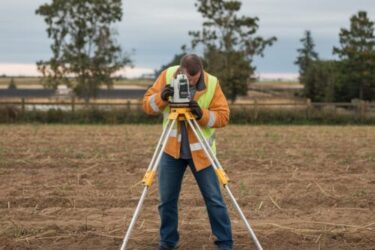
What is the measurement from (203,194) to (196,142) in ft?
1.71

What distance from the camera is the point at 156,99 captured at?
6027mm

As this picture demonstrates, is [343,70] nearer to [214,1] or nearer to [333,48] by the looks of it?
[333,48]

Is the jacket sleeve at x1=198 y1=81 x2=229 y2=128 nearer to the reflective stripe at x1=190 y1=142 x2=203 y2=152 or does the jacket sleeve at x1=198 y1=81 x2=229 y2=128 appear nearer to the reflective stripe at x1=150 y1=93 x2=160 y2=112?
the reflective stripe at x1=190 y1=142 x2=203 y2=152

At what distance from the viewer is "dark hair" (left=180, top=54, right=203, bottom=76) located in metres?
5.98

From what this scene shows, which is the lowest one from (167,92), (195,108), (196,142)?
(196,142)

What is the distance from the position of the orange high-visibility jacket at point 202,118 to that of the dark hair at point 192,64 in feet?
0.57

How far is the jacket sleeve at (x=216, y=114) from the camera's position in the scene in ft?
19.7

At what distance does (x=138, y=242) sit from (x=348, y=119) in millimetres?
28638

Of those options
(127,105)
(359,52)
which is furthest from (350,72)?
(127,105)

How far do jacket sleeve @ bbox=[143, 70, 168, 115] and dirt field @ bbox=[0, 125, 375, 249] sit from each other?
1599mm

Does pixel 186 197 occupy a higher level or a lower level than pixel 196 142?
lower

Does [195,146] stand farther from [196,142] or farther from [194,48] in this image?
[194,48]

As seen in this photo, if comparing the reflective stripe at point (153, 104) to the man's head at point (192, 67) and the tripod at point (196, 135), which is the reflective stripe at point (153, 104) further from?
the man's head at point (192, 67)

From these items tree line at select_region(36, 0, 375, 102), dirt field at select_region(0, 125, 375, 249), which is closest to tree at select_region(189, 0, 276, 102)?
tree line at select_region(36, 0, 375, 102)
